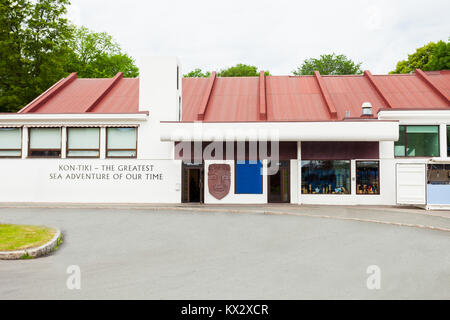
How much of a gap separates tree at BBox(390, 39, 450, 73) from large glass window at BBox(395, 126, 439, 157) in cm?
1938

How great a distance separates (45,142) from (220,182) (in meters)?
10.4

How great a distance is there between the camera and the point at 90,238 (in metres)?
10.5

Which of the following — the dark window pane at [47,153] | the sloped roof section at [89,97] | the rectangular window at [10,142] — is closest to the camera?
the dark window pane at [47,153]

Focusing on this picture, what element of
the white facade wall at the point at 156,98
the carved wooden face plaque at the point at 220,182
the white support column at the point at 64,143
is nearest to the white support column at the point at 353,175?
the carved wooden face plaque at the point at 220,182

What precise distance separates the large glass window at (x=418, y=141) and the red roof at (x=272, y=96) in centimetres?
172

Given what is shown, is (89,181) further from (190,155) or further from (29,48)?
(29,48)

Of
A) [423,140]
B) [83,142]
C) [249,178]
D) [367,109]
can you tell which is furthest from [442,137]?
[83,142]

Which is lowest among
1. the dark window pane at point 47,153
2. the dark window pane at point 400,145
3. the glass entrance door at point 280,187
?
the glass entrance door at point 280,187

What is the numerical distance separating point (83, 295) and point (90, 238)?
524 centimetres

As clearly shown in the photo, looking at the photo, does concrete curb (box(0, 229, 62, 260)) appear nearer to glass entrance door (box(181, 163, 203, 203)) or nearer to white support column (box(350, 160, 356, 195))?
glass entrance door (box(181, 163, 203, 203))

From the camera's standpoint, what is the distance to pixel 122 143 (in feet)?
69.1

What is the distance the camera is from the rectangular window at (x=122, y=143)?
68.9ft

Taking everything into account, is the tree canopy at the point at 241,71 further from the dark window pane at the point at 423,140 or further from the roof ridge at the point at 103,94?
the dark window pane at the point at 423,140
